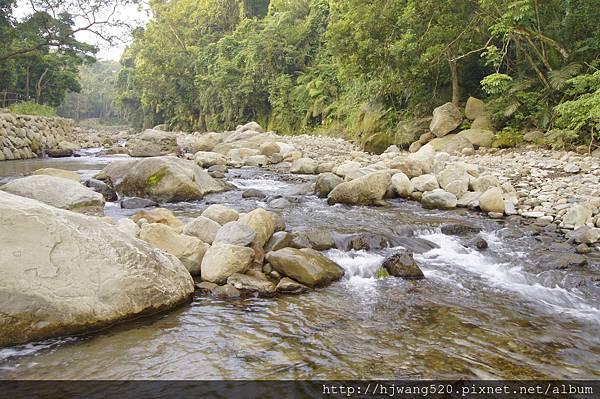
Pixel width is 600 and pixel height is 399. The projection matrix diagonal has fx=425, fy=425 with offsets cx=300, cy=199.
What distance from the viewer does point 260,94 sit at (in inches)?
1260

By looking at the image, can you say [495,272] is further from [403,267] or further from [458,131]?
[458,131]

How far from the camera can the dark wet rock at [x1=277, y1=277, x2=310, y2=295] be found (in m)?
4.70

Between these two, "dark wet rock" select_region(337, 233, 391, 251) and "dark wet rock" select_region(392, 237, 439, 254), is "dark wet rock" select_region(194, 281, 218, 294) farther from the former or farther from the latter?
"dark wet rock" select_region(392, 237, 439, 254)

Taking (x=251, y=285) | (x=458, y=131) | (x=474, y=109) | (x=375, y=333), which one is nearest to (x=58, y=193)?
(x=251, y=285)

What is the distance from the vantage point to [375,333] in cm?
378

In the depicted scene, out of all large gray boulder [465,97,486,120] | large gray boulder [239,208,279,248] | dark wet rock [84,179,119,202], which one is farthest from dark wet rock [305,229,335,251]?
large gray boulder [465,97,486,120]

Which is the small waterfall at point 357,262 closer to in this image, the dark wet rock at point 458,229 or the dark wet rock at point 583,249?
the dark wet rock at point 458,229

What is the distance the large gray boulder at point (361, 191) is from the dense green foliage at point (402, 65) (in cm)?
485

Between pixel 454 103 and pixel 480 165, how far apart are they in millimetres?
5668

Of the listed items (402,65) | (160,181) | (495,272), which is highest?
(402,65)

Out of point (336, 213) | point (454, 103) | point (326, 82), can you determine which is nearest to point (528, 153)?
point (454, 103)

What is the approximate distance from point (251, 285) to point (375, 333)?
1512 mm

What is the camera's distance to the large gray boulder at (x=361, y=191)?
906cm

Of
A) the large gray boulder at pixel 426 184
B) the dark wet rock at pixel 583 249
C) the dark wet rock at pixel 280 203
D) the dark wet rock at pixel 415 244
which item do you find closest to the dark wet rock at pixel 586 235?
the dark wet rock at pixel 583 249
